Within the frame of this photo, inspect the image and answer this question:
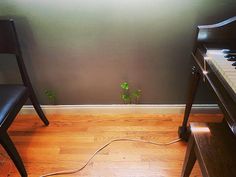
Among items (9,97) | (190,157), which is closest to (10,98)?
(9,97)

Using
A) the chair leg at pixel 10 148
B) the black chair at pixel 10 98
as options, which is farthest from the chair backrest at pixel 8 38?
the chair leg at pixel 10 148

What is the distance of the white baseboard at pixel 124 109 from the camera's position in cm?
168

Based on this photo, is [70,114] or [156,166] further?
[70,114]

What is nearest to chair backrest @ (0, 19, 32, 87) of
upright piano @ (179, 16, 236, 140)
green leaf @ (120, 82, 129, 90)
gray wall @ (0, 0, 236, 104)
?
gray wall @ (0, 0, 236, 104)

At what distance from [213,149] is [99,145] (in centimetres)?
83

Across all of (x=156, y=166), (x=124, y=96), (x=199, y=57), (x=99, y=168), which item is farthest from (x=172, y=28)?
(x=99, y=168)

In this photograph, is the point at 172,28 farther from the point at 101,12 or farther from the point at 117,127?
the point at 117,127

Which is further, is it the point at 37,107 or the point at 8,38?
the point at 37,107

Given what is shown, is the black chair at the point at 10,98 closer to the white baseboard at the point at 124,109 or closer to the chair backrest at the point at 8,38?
the chair backrest at the point at 8,38

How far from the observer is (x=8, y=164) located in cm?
134

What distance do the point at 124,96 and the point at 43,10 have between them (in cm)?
82

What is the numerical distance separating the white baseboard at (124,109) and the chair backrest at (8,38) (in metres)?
0.60

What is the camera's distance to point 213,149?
2.70 feet

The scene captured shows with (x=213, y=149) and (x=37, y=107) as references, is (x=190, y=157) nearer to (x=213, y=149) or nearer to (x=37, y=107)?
(x=213, y=149)
